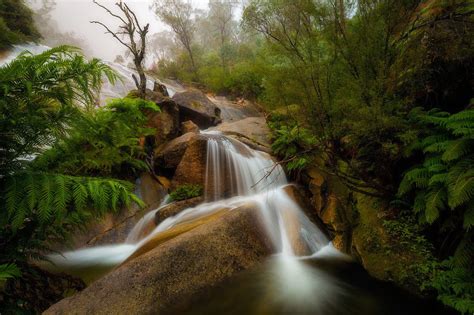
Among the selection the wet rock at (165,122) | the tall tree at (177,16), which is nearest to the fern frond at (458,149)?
the wet rock at (165,122)

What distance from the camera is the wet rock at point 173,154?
731cm

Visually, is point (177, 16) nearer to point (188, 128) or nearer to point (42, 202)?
point (188, 128)

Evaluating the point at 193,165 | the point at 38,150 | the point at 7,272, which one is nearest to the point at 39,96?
the point at 38,150

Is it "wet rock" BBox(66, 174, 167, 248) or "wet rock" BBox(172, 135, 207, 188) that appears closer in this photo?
"wet rock" BBox(66, 174, 167, 248)

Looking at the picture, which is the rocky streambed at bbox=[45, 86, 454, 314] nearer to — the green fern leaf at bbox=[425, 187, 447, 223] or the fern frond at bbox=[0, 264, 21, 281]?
the green fern leaf at bbox=[425, 187, 447, 223]

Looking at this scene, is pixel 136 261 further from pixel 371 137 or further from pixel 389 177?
pixel 389 177

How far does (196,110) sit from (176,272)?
27.9 ft

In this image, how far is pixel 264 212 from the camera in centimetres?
516

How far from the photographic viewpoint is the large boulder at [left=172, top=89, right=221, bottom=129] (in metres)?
11.0

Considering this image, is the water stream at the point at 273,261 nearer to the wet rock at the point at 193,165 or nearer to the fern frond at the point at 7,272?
the wet rock at the point at 193,165

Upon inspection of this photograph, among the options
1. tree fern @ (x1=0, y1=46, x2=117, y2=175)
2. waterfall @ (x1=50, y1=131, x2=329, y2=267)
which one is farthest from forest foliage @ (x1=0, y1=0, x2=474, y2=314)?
waterfall @ (x1=50, y1=131, x2=329, y2=267)

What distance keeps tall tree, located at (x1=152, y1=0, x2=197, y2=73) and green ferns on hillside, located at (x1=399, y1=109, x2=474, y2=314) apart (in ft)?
61.1

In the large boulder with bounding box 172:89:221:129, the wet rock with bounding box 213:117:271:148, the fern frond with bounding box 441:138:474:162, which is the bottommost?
the fern frond with bounding box 441:138:474:162

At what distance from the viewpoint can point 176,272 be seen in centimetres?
342
